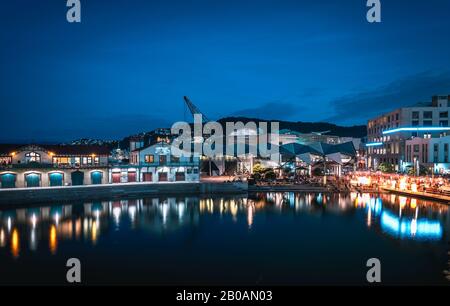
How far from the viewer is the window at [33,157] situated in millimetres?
23717

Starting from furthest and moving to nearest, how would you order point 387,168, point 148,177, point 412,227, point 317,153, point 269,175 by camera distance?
point 387,168 < point 317,153 < point 269,175 < point 148,177 < point 412,227

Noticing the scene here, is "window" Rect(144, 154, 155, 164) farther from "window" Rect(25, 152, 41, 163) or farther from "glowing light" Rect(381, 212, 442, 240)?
"glowing light" Rect(381, 212, 442, 240)

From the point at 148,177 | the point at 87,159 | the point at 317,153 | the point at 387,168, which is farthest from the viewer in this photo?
the point at 387,168

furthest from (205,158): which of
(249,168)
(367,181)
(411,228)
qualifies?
(411,228)

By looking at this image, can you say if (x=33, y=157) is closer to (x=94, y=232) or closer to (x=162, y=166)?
(x=162, y=166)

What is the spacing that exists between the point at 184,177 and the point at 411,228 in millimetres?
16228

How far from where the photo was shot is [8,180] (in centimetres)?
2233

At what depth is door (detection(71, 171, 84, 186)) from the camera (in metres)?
24.3

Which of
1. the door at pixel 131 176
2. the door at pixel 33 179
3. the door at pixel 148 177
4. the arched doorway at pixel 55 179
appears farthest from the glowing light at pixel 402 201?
the door at pixel 33 179

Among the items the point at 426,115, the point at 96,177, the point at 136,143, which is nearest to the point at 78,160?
the point at 96,177

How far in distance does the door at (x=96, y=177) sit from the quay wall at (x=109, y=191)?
6.32 feet

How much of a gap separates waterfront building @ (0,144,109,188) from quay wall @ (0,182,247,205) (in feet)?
6.29

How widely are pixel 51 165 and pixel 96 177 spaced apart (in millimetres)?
3000
